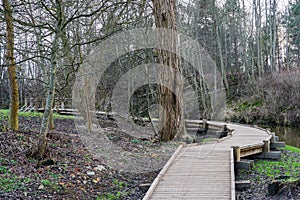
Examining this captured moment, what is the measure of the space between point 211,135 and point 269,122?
7.42 meters

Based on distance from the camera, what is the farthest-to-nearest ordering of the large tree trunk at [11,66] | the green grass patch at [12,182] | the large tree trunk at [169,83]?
1. the large tree trunk at [169,83]
2. the large tree trunk at [11,66]
3. the green grass patch at [12,182]

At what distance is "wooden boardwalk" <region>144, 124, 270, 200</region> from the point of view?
5.19 m

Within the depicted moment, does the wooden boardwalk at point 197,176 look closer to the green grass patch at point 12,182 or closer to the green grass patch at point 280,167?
the green grass patch at point 280,167

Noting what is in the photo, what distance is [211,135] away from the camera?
15227mm

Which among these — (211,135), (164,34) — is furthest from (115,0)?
(211,135)

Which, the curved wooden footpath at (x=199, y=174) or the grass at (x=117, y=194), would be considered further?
the grass at (x=117, y=194)

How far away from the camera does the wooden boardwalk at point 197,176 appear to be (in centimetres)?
519

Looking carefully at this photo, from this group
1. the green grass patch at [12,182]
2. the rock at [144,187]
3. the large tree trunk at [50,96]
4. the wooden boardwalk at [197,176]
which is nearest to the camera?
the green grass patch at [12,182]

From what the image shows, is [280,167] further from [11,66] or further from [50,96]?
[11,66]

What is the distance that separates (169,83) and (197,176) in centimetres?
421

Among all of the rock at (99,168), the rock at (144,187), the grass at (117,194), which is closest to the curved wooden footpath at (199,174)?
the rock at (144,187)

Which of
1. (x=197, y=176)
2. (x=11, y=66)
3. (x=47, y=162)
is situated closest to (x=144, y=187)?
(x=197, y=176)

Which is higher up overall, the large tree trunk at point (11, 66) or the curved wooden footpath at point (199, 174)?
the large tree trunk at point (11, 66)

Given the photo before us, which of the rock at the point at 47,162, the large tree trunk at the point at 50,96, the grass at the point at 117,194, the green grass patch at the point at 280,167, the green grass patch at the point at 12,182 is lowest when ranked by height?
the green grass patch at the point at 280,167
